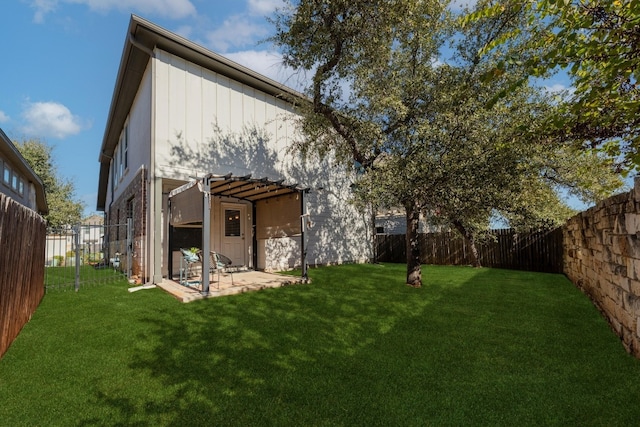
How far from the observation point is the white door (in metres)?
10.2

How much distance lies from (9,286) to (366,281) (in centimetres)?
693

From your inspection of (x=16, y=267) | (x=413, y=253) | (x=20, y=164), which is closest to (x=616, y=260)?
(x=413, y=253)

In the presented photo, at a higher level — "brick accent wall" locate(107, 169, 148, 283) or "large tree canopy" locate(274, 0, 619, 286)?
"large tree canopy" locate(274, 0, 619, 286)

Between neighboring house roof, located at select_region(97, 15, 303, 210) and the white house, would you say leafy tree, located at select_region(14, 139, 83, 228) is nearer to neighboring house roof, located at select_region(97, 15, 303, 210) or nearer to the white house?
the white house

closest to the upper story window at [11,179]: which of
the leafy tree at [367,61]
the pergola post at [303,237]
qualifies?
the pergola post at [303,237]

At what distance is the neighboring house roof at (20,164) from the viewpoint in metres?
10.6

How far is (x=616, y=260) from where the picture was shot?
159 inches

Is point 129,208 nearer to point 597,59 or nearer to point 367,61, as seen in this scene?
point 367,61

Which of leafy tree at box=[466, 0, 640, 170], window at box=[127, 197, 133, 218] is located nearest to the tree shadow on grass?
leafy tree at box=[466, 0, 640, 170]

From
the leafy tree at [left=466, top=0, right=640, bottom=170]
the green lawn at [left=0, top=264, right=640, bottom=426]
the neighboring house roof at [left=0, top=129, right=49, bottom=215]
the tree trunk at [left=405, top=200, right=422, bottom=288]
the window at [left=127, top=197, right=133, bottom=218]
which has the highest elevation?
the neighboring house roof at [left=0, top=129, right=49, bottom=215]

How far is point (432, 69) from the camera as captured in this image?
7242 millimetres

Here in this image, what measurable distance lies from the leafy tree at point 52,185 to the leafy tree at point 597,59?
3229 centimetres

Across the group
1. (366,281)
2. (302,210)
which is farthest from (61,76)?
(366,281)

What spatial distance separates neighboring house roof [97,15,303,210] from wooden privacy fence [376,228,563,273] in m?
8.46
